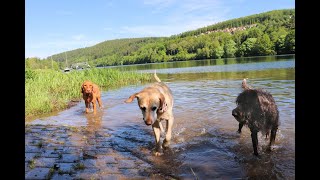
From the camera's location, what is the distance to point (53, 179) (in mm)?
4520

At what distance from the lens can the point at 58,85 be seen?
2056cm

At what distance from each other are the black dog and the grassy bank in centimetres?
1020

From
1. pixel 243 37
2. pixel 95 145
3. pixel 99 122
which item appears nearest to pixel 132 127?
pixel 99 122

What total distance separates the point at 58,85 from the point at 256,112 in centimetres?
1772

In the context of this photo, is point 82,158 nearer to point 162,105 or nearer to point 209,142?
point 162,105

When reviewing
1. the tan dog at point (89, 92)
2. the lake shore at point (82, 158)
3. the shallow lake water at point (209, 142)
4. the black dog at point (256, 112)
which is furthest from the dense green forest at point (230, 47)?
the black dog at point (256, 112)

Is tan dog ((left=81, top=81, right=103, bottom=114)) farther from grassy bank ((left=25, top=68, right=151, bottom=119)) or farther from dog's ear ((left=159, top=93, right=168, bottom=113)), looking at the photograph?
dog's ear ((left=159, top=93, right=168, bottom=113))

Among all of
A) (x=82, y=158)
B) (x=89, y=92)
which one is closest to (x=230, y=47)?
(x=89, y=92)

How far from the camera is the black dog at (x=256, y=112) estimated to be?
5.82 metres

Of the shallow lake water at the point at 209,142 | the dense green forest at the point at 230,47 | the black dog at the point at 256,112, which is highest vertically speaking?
the dense green forest at the point at 230,47

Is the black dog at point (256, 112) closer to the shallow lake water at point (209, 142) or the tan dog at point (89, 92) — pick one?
the shallow lake water at point (209, 142)

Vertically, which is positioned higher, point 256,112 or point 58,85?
point 58,85

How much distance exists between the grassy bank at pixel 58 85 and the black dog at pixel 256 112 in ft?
33.5
